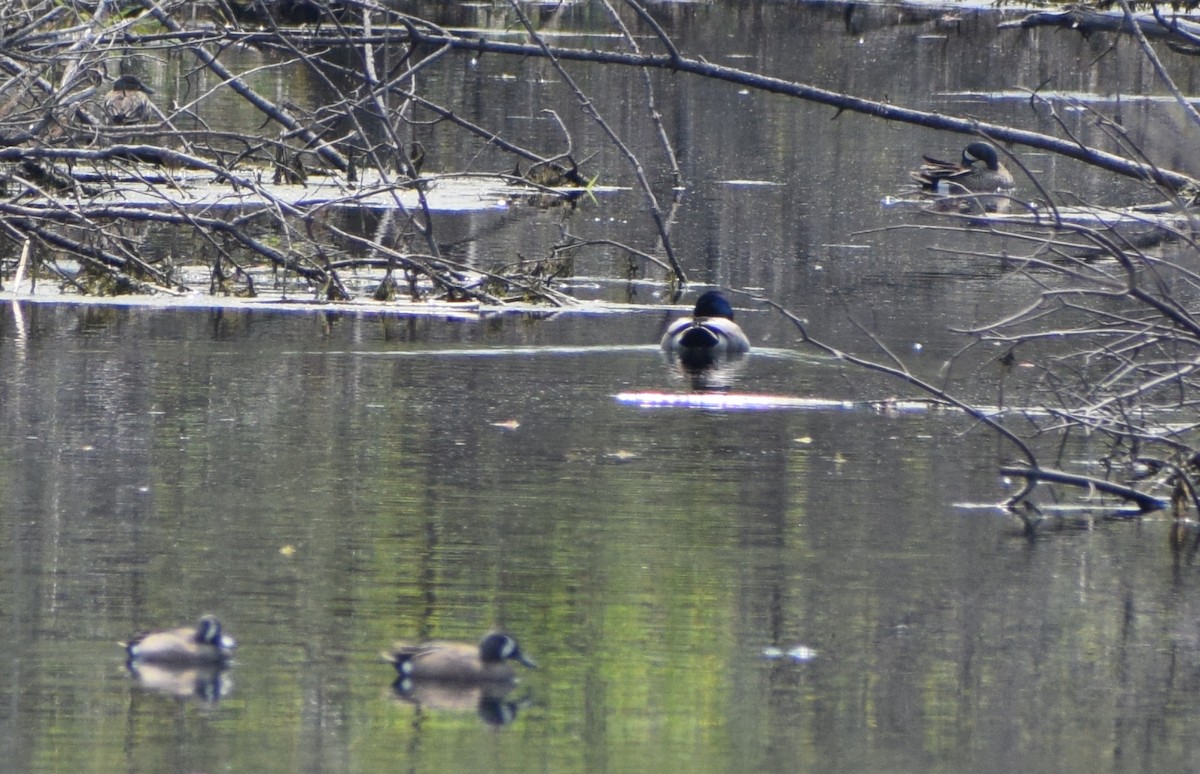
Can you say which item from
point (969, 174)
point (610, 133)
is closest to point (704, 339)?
point (610, 133)

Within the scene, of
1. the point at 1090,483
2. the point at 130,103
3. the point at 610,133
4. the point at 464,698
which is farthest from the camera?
the point at 130,103

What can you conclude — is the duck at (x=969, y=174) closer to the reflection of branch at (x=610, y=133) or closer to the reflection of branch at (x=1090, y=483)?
the reflection of branch at (x=610, y=133)

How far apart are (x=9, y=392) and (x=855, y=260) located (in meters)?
7.10

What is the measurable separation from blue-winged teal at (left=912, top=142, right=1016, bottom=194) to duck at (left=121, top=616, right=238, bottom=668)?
47.1 feet

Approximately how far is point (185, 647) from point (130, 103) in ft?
47.6

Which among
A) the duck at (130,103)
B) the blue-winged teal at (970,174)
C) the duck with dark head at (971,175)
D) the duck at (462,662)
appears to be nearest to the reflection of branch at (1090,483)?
the duck at (462,662)

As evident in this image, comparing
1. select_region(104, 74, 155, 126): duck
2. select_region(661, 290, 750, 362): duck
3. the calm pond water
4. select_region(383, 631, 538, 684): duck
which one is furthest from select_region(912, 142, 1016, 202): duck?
select_region(383, 631, 538, 684): duck

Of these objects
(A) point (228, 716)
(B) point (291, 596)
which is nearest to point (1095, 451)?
(B) point (291, 596)

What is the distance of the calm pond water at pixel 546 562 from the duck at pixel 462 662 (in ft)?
0.22

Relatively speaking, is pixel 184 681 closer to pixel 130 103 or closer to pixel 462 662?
pixel 462 662

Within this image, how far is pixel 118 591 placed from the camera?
6.44 metres

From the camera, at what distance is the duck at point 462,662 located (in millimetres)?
5617

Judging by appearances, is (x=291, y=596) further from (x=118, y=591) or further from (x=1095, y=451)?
(x=1095, y=451)

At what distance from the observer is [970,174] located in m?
20.8
